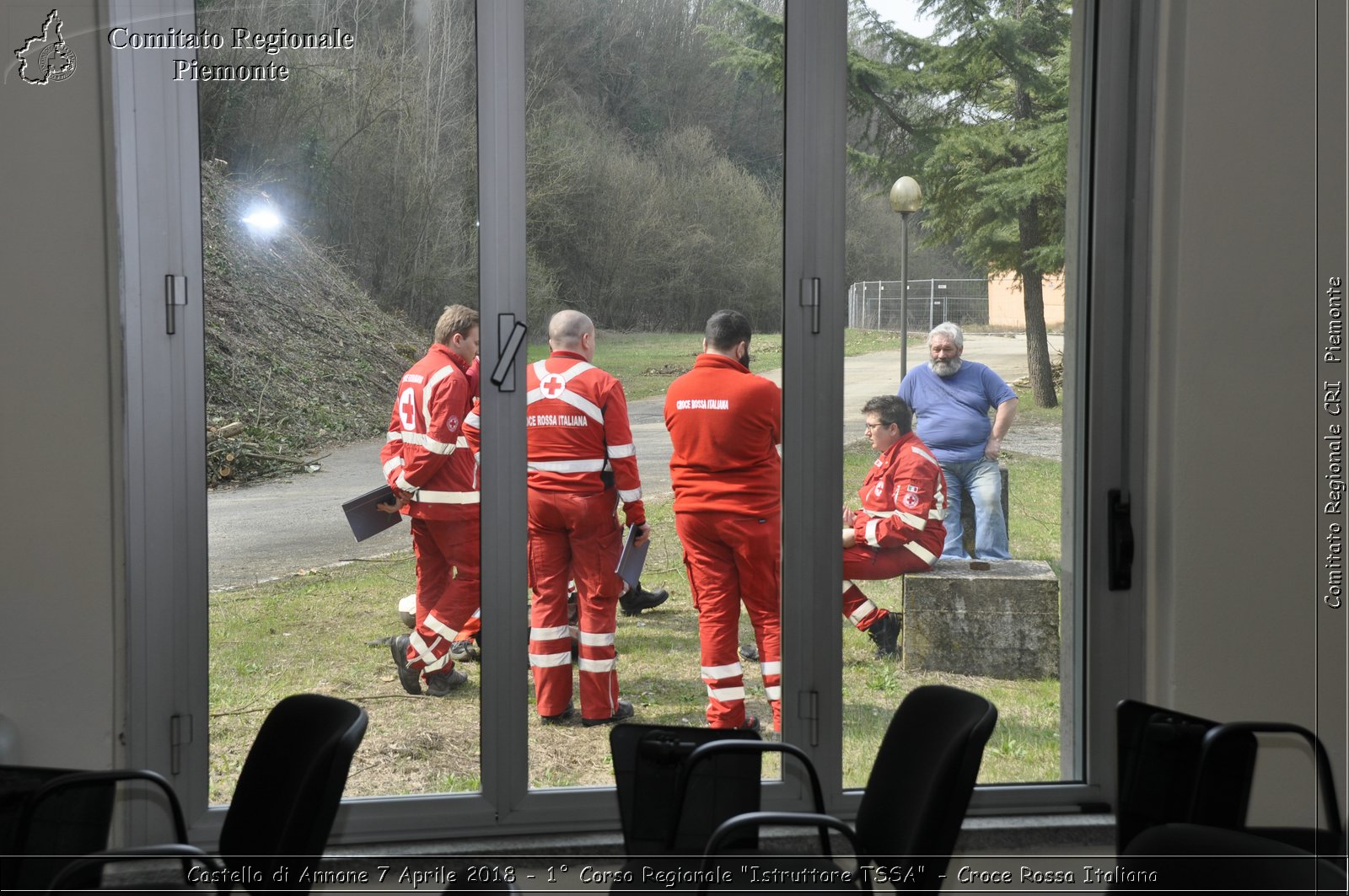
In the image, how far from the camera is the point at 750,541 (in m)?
3.03

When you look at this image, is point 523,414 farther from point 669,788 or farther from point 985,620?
point 985,620

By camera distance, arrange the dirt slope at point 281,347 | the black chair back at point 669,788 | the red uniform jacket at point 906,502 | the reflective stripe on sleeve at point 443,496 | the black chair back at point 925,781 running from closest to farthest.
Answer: the black chair back at point 925,781 < the black chair back at point 669,788 < the dirt slope at point 281,347 < the reflective stripe on sleeve at point 443,496 < the red uniform jacket at point 906,502

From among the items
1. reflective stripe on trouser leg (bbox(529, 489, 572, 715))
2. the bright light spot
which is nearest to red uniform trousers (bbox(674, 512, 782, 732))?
reflective stripe on trouser leg (bbox(529, 489, 572, 715))

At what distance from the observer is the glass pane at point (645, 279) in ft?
9.63

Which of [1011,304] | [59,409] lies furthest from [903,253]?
[59,409]

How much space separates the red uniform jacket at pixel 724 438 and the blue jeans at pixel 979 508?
52cm

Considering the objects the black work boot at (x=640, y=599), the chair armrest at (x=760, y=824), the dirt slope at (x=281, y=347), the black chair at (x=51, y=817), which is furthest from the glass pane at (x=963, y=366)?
the black chair at (x=51, y=817)

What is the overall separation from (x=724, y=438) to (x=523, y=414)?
587 mm

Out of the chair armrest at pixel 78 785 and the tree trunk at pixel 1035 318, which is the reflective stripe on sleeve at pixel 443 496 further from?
the tree trunk at pixel 1035 318

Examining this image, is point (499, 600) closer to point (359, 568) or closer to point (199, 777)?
point (359, 568)

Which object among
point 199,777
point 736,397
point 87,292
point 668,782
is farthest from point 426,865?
point 87,292

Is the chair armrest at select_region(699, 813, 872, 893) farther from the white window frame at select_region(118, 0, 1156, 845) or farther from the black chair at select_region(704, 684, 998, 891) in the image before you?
the white window frame at select_region(118, 0, 1156, 845)

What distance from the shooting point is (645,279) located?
118 inches

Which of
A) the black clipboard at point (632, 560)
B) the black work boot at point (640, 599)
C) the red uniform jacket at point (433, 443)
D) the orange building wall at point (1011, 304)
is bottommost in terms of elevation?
the black work boot at point (640, 599)
